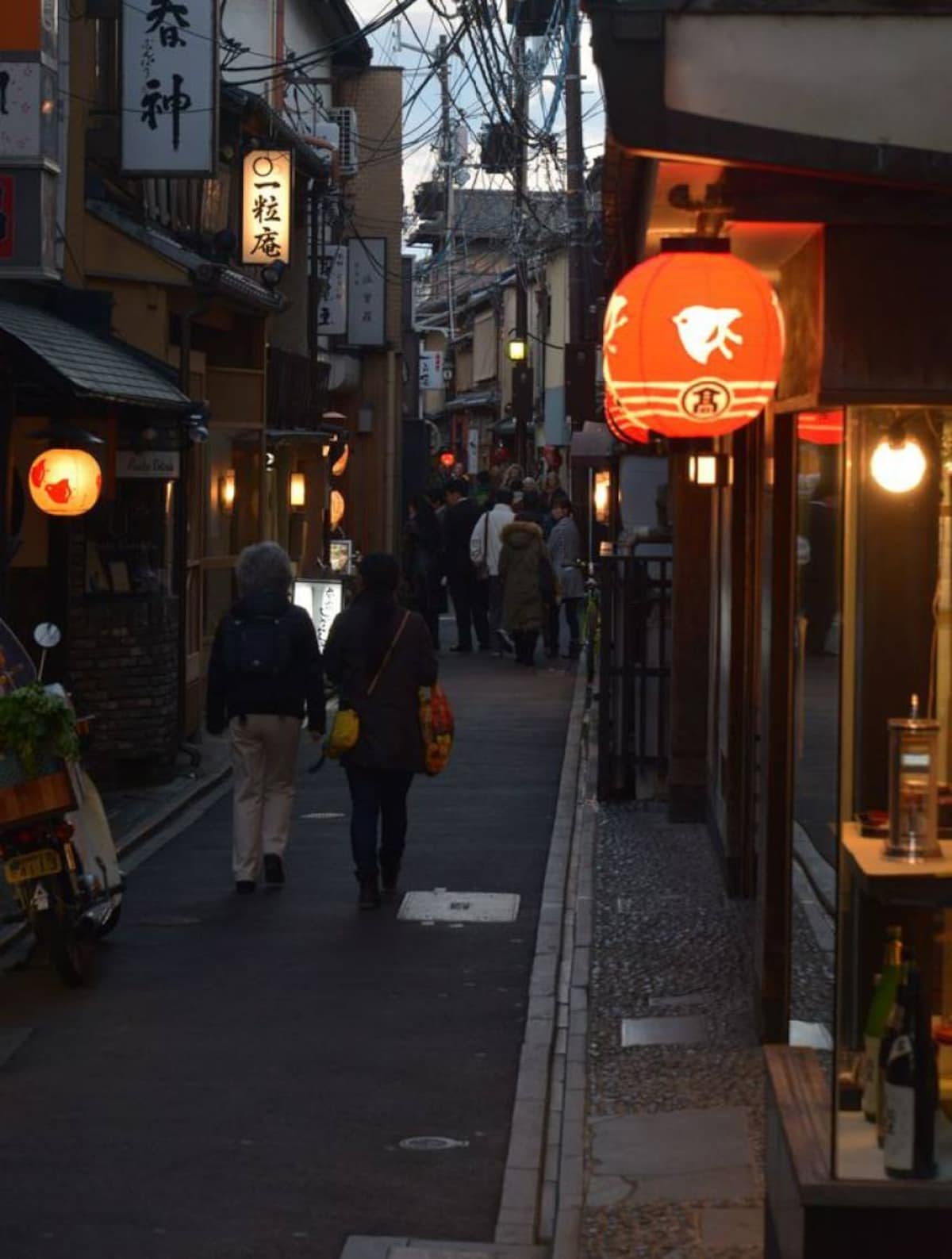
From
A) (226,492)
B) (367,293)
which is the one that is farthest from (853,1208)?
(367,293)

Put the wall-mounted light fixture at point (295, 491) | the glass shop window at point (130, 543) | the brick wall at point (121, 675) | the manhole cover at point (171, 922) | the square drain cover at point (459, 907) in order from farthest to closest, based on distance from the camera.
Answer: the wall-mounted light fixture at point (295, 491), the glass shop window at point (130, 543), the brick wall at point (121, 675), the square drain cover at point (459, 907), the manhole cover at point (171, 922)

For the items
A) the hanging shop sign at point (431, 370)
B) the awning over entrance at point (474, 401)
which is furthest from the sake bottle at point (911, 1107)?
the awning over entrance at point (474, 401)

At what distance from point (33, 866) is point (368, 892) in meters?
2.79

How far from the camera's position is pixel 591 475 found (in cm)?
3575

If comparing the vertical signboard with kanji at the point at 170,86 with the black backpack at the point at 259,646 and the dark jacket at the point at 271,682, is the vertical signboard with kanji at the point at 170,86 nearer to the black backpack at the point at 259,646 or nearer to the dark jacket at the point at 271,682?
the dark jacket at the point at 271,682

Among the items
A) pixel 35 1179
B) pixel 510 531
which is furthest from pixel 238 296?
pixel 35 1179

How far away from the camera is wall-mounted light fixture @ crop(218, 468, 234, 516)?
23344mm

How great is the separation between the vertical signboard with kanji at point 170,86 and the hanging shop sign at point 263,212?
6598 millimetres

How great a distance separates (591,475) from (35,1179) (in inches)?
Answer: 1139

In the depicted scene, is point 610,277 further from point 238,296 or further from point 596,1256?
point 596,1256

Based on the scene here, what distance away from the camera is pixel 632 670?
1561 cm

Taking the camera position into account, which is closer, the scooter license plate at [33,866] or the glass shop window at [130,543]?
the scooter license plate at [33,866]

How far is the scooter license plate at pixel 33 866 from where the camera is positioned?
33.1 ft

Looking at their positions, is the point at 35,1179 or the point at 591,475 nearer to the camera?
the point at 35,1179
